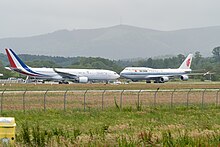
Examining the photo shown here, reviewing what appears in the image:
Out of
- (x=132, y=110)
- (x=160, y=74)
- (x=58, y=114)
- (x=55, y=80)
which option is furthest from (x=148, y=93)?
(x=160, y=74)

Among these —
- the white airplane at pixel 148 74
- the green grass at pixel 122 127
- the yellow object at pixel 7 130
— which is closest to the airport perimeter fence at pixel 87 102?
the green grass at pixel 122 127

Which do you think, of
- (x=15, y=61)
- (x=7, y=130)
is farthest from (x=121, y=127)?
(x=15, y=61)

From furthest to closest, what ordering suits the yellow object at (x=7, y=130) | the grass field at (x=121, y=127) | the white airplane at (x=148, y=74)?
the white airplane at (x=148, y=74)
the grass field at (x=121, y=127)
the yellow object at (x=7, y=130)

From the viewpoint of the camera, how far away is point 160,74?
118438mm

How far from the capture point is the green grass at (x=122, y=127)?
711 inches

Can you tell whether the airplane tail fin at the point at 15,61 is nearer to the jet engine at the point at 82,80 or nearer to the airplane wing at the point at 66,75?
the airplane wing at the point at 66,75

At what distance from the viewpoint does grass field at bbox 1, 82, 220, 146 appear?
18.1 m

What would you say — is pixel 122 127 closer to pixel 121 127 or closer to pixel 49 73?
pixel 121 127

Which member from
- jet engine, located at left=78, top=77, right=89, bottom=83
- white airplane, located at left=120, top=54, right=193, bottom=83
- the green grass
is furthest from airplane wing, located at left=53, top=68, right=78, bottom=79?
the green grass

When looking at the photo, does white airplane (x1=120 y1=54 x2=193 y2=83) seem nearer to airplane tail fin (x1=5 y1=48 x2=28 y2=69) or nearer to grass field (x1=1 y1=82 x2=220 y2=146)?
airplane tail fin (x1=5 y1=48 x2=28 y2=69)

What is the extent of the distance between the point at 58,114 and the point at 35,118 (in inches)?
118

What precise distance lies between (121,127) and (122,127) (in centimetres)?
5

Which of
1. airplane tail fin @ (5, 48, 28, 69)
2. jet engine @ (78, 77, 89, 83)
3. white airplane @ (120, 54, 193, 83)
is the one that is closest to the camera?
jet engine @ (78, 77, 89, 83)

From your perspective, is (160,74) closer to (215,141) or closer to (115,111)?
(115,111)
